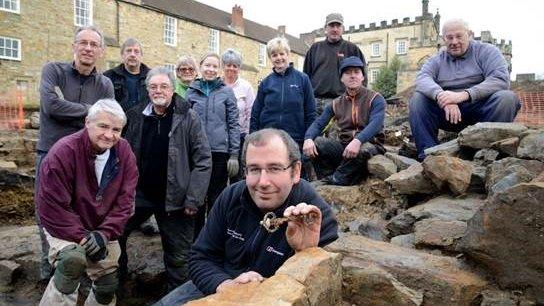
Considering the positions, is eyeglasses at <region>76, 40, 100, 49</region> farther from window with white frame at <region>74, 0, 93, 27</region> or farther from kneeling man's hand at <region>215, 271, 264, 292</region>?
window with white frame at <region>74, 0, 93, 27</region>

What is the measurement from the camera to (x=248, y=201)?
8.71ft

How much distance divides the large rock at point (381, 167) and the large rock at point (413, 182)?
662mm

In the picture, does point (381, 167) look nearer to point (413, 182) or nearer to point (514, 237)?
point (413, 182)

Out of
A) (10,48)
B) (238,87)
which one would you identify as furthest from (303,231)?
(10,48)

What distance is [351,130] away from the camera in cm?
533

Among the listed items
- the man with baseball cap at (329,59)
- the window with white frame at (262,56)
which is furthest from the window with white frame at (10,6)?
the man with baseball cap at (329,59)

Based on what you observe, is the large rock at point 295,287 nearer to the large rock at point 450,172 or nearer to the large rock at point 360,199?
the large rock at point 450,172

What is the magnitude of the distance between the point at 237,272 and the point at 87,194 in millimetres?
1490

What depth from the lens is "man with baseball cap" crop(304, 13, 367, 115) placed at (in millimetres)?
6383

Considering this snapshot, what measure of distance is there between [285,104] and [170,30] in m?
25.6

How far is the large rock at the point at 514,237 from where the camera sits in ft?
7.69

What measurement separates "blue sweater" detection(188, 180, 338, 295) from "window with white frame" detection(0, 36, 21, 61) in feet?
73.4

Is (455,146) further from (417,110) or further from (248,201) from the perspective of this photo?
(248,201)

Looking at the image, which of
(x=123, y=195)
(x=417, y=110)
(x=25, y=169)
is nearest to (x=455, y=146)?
(x=417, y=110)
